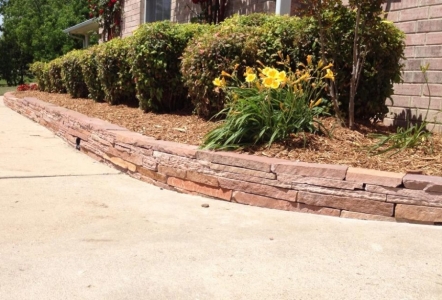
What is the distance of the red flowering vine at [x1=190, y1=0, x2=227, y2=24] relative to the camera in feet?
30.1

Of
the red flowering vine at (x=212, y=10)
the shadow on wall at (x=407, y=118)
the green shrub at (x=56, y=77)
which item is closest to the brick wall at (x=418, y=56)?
the shadow on wall at (x=407, y=118)

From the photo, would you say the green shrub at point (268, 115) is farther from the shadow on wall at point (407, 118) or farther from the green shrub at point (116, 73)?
the green shrub at point (116, 73)

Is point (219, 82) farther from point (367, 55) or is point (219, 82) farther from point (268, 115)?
point (367, 55)

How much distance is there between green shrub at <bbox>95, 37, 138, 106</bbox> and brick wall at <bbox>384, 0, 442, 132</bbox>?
13.2 feet

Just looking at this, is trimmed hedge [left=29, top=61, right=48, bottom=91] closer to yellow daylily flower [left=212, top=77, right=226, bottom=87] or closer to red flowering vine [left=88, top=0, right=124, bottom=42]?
red flowering vine [left=88, top=0, right=124, bottom=42]

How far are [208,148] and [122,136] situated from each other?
121 centimetres

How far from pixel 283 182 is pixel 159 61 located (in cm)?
322

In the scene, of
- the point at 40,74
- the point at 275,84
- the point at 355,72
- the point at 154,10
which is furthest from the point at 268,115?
the point at 40,74

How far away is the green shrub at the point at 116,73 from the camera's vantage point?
7547 mm

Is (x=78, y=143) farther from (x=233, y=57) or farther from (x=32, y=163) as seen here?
(x=233, y=57)

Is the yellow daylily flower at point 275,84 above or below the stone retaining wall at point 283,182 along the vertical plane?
above

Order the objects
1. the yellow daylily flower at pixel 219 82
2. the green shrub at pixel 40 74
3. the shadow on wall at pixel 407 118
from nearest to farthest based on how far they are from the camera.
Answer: the yellow daylily flower at pixel 219 82
the shadow on wall at pixel 407 118
the green shrub at pixel 40 74

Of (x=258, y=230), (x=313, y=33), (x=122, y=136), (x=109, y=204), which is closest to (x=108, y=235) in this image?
(x=109, y=204)

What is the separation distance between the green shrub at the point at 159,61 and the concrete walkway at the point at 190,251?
8.24 ft
